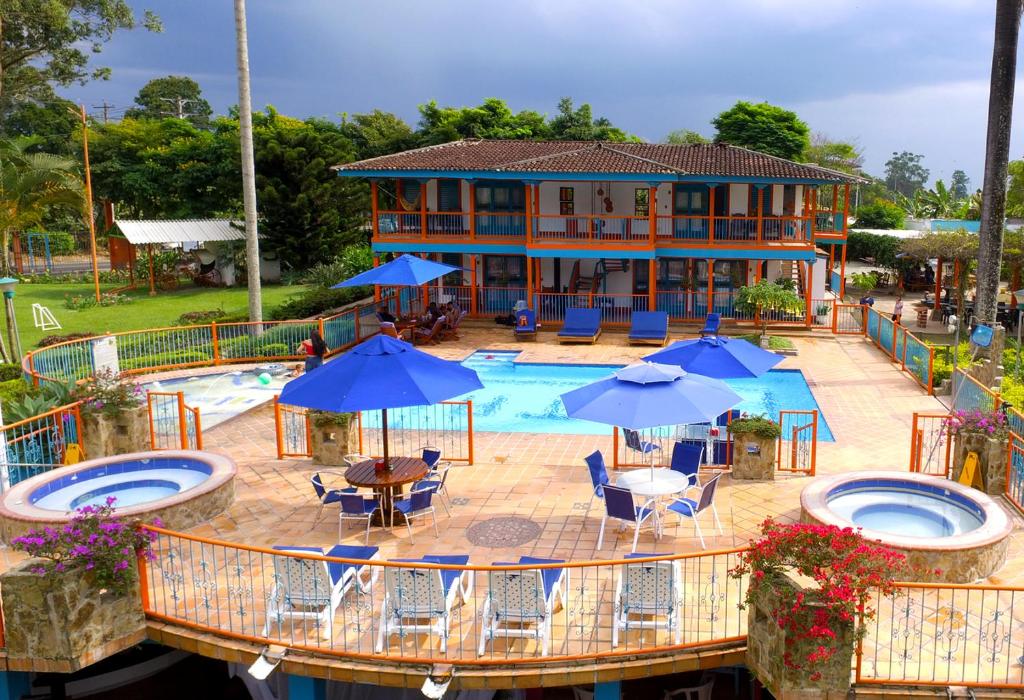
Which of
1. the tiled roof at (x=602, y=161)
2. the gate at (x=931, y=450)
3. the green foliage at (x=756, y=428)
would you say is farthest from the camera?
the tiled roof at (x=602, y=161)

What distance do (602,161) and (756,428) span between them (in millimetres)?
15967

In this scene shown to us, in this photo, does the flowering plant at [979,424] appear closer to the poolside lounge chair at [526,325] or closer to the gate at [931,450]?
the gate at [931,450]

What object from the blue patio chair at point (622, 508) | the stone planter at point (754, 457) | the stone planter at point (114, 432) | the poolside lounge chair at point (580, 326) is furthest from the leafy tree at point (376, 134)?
the blue patio chair at point (622, 508)

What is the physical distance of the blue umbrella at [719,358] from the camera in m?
13.0

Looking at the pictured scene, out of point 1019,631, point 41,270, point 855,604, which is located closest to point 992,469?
point 1019,631

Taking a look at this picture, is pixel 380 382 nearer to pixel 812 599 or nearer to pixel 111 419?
pixel 812 599

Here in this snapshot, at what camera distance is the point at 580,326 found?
2536cm

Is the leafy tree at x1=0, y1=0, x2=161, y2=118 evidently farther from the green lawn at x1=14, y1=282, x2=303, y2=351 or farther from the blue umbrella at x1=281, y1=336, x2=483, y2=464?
the blue umbrella at x1=281, y1=336, x2=483, y2=464

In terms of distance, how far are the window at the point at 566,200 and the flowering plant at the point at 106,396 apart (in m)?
18.2

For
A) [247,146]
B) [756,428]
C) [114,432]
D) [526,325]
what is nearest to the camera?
[756,428]

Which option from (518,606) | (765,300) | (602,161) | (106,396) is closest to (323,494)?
(518,606)

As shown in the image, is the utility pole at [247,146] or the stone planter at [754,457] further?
the utility pole at [247,146]

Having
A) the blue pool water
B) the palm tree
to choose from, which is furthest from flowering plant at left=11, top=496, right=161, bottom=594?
the palm tree

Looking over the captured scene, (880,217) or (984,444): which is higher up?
(880,217)
